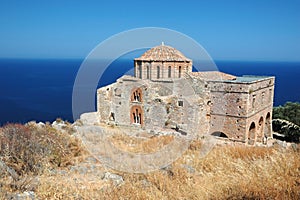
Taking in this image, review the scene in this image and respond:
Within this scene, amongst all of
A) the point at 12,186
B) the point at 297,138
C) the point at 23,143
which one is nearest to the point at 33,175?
the point at 12,186

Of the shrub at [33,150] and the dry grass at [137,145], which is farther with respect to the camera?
the dry grass at [137,145]

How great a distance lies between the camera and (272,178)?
4789 millimetres

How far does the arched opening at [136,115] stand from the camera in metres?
19.0

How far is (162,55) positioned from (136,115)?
4.57 metres

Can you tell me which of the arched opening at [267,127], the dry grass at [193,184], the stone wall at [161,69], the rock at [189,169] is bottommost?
the arched opening at [267,127]

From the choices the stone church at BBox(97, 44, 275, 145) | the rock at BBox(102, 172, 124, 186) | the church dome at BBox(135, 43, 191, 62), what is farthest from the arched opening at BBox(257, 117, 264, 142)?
the rock at BBox(102, 172, 124, 186)

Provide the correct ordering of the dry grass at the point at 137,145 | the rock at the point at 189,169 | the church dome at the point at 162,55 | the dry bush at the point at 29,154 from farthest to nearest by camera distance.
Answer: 1. the church dome at the point at 162,55
2. the dry grass at the point at 137,145
3. the rock at the point at 189,169
4. the dry bush at the point at 29,154

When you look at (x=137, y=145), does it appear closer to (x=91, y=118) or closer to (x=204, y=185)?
(x=204, y=185)

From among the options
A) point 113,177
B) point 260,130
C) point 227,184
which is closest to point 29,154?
point 113,177

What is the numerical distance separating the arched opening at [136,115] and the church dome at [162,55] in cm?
355

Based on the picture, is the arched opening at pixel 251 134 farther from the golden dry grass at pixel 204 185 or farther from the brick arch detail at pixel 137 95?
the golden dry grass at pixel 204 185

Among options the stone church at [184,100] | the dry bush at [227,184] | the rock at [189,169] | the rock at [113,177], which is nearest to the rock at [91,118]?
the stone church at [184,100]

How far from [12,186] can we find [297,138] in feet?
69.7

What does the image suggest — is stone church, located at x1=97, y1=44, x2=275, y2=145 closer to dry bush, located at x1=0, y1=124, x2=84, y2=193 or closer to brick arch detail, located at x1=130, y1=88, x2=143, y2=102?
brick arch detail, located at x1=130, y1=88, x2=143, y2=102
